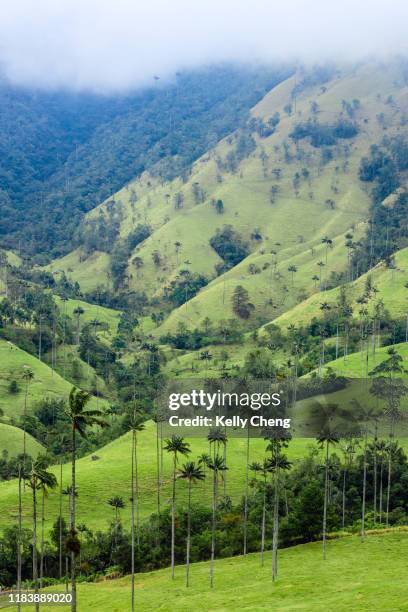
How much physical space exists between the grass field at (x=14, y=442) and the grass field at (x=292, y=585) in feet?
249

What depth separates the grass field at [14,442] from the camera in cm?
16162

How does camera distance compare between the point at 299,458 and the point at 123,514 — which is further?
the point at 299,458

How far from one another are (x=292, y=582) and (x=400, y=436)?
75.1 meters

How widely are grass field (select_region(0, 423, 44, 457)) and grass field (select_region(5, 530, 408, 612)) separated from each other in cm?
7584

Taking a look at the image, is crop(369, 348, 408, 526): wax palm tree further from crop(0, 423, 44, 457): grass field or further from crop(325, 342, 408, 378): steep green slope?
crop(0, 423, 44, 457): grass field

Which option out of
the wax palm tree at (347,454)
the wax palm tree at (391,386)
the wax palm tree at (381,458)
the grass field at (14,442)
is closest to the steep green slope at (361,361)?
the wax palm tree at (391,386)

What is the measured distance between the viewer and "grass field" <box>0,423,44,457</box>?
530ft

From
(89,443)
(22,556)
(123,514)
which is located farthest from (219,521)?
(89,443)

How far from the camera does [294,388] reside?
163 metres

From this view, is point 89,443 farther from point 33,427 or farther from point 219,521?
point 219,521

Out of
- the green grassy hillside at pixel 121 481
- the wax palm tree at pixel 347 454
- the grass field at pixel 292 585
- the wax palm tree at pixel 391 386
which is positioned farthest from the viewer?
the wax palm tree at pixel 391 386

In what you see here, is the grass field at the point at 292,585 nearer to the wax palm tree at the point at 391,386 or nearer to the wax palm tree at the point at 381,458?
the wax palm tree at the point at 381,458

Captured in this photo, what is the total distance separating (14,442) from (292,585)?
338 ft

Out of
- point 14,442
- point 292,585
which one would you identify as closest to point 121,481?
point 14,442
